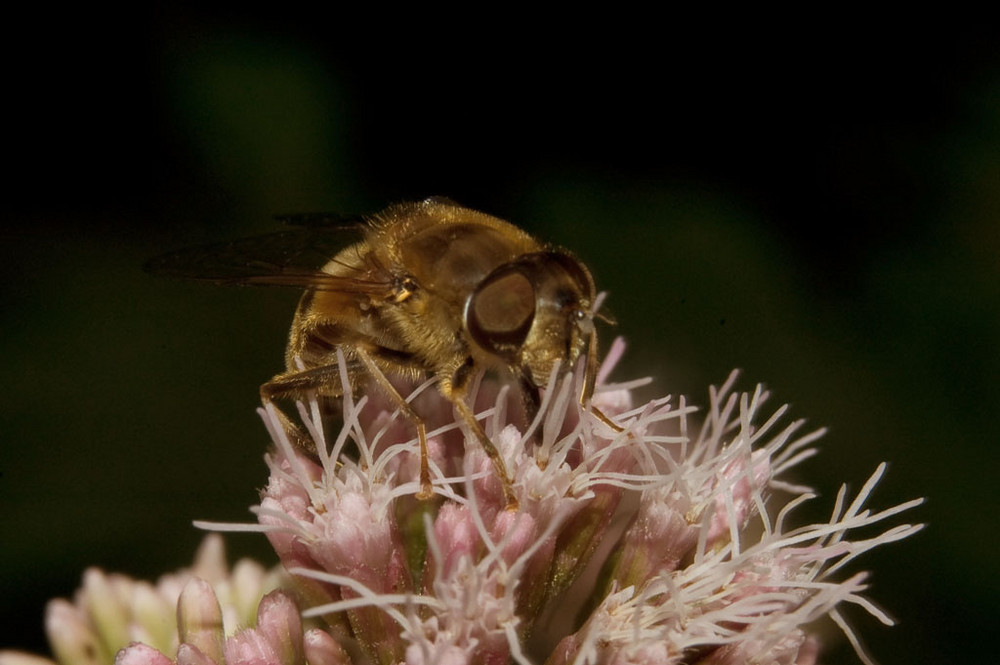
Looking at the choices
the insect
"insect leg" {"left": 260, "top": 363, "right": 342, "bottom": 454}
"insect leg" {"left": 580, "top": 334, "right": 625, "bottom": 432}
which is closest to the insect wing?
the insect

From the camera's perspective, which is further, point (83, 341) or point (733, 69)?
point (733, 69)

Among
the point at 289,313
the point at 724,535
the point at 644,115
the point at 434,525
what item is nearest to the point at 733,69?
the point at 644,115

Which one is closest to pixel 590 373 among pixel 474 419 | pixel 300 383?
pixel 474 419

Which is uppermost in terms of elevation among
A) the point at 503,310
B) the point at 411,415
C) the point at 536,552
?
the point at 503,310

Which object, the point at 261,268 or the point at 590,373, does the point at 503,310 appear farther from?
the point at 261,268

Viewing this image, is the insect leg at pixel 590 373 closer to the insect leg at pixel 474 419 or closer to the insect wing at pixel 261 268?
the insect leg at pixel 474 419

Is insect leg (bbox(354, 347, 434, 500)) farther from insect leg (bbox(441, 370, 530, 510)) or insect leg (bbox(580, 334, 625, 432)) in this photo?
insect leg (bbox(580, 334, 625, 432))

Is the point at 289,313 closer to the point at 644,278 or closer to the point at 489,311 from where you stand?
the point at 644,278
